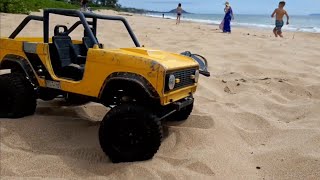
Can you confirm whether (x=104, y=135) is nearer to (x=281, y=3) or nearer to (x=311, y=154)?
(x=311, y=154)

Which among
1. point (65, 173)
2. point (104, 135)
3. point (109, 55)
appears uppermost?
point (109, 55)

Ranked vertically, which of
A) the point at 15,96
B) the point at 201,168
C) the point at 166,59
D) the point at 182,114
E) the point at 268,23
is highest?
the point at 268,23

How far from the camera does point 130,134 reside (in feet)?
10.5

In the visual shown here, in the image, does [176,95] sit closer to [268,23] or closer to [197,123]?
[197,123]

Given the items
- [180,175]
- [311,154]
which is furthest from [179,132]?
[311,154]

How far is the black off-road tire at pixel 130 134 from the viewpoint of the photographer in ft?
10.3

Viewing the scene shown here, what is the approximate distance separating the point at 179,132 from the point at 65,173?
3.99 ft

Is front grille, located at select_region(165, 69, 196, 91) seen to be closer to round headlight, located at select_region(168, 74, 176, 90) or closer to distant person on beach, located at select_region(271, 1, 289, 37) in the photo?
round headlight, located at select_region(168, 74, 176, 90)

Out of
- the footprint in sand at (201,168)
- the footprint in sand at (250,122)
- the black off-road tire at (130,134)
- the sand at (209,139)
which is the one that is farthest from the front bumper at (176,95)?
the footprint in sand at (250,122)

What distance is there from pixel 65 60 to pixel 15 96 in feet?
1.94

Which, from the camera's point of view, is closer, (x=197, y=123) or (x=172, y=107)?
(x=172, y=107)

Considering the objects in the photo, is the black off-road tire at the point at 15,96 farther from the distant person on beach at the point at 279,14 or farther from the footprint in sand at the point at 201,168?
the distant person on beach at the point at 279,14

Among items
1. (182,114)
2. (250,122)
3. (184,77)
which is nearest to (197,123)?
(182,114)

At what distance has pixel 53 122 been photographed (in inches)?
157
